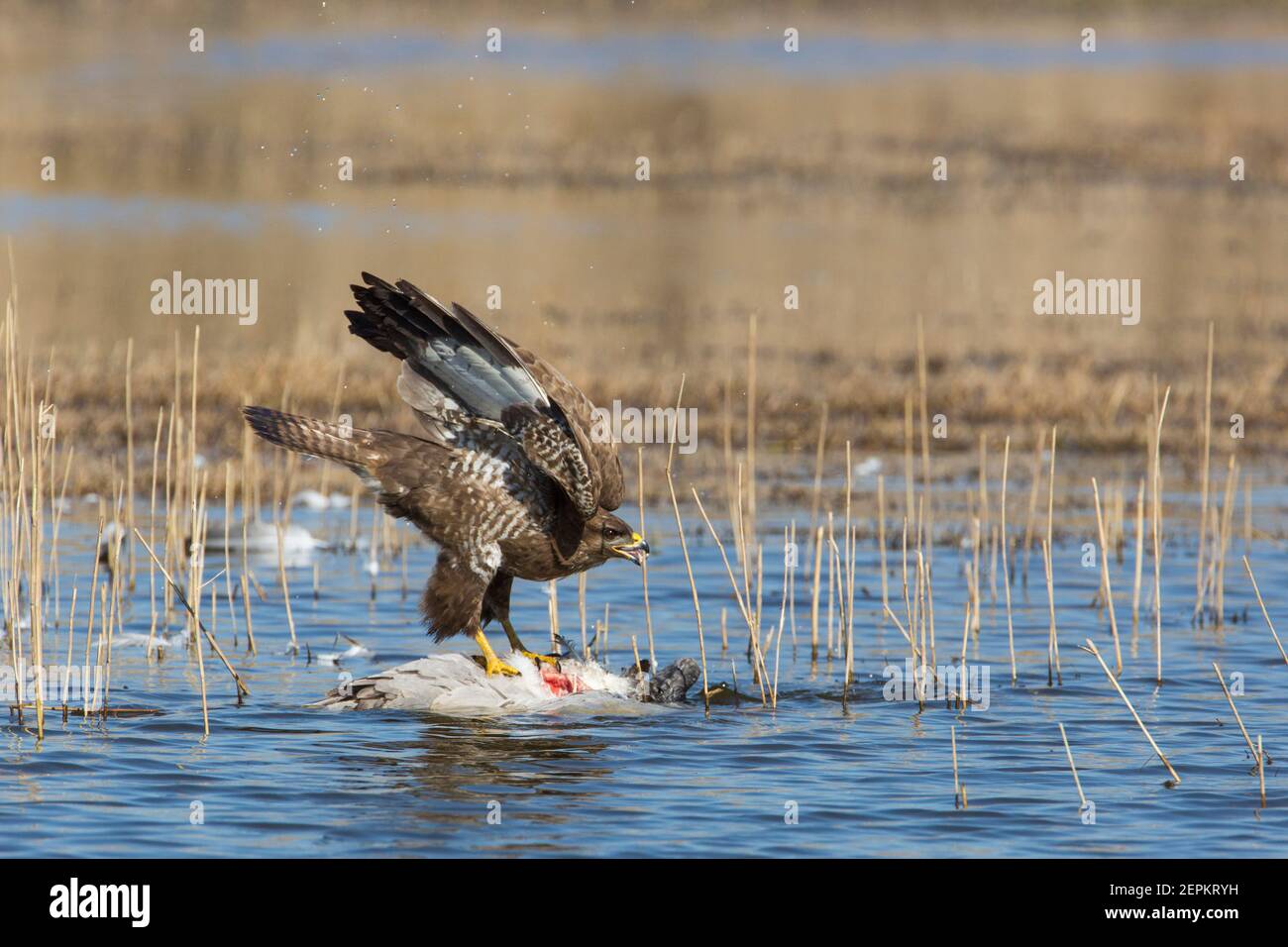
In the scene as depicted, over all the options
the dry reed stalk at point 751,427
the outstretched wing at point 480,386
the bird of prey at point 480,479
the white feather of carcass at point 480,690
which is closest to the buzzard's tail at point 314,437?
the bird of prey at point 480,479

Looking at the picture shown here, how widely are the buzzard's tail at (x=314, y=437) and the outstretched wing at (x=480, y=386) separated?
0.32 meters

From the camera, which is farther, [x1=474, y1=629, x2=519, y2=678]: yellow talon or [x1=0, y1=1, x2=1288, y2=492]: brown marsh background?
[x1=0, y1=1, x2=1288, y2=492]: brown marsh background

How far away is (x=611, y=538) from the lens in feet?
31.1

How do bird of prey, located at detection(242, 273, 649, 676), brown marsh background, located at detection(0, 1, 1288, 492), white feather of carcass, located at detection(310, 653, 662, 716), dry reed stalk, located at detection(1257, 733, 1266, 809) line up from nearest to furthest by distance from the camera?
dry reed stalk, located at detection(1257, 733, 1266, 809)
bird of prey, located at detection(242, 273, 649, 676)
white feather of carcass, located at detection(310, 653, 662, 716)
brown marsh background, located at detection(0, 1, 1288, 492)

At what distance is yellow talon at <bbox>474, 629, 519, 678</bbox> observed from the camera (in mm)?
9414

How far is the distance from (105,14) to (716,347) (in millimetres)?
41035

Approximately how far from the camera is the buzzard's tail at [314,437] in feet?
30.5

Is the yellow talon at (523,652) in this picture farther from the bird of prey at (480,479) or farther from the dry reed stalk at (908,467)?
the dry reed stalk at (908,467)

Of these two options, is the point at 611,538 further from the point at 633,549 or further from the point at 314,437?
the point at 314,437

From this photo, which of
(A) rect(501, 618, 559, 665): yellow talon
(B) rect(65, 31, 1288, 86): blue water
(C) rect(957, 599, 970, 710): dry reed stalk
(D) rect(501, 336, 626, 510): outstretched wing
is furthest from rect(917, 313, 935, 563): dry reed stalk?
(B) rect(65, 31, 1288, 86): blue water

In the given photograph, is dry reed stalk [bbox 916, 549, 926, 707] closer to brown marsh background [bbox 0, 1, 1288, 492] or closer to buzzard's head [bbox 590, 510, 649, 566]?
buzzard's head [bbox 590, 510, 649, 566]

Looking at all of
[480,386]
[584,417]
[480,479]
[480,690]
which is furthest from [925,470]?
[480,386]

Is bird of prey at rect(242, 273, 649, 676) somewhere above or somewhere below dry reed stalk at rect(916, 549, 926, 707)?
above
